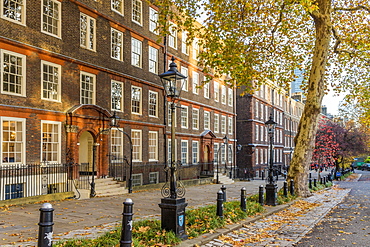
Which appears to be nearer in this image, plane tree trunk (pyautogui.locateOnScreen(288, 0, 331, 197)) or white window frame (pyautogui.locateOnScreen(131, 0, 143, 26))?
plane tree trunk (pyautogui.locateOnScreen(288, 0, 331, 197))

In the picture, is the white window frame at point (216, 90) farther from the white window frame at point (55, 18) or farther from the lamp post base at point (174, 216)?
the lamp post base at point (174, 216)

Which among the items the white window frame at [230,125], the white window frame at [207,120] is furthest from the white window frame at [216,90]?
the white window frame at [230,125]

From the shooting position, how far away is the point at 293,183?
17438mm

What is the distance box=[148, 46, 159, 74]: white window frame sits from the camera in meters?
24.2

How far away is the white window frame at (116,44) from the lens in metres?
20.4

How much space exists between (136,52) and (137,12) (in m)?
2.76

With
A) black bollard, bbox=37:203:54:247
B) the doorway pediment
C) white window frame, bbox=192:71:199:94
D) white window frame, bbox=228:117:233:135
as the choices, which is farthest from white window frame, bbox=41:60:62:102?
white window frame, bbox=228:117:233:135

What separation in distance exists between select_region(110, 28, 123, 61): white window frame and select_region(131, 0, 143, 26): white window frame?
86.2 inches

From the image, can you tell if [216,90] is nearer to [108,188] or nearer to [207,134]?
[207,134]

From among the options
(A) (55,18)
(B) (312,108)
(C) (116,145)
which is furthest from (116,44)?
(B) (312,108)

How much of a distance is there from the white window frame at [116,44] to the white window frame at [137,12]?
2189 millimetres

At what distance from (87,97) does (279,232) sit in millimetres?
12621

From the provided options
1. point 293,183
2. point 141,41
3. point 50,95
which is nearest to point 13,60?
point 50,95

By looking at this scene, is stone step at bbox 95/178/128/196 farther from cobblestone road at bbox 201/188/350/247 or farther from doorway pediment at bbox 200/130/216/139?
doorway pediment at bbox 200/130/216/139
